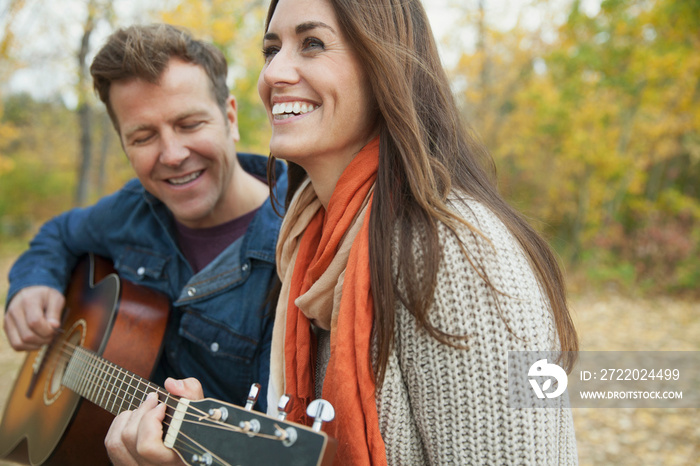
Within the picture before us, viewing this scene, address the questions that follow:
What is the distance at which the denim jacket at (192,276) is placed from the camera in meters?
2.25

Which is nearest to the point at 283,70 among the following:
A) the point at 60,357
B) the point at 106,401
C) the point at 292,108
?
the point at 292,108

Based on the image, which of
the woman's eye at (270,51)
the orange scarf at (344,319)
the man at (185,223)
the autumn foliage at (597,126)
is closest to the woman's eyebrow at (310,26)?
the woman's eye at (270,51)

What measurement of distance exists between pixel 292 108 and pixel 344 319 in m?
0.66

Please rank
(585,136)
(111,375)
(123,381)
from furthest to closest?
(585,136) → (111,375) → (123,381)

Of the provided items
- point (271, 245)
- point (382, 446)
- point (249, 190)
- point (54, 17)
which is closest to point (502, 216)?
point (382, 446)

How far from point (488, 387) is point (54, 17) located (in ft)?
31.7

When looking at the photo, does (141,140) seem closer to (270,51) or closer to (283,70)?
(270,51)

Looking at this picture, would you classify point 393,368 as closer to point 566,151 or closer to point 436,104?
point 436,104

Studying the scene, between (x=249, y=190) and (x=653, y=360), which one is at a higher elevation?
(x=249, y=190)

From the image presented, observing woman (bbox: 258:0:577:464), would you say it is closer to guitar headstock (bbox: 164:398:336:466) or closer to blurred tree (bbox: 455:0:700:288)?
guitar headstock (bbox: 164:398:336:466)

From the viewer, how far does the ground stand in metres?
4.34

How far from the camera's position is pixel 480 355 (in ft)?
4.12

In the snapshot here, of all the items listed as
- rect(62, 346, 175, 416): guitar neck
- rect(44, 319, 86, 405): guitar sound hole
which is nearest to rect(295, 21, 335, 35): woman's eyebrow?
rect(62, 346, 175, 416): guitar neck

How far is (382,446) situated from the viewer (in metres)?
1.34
